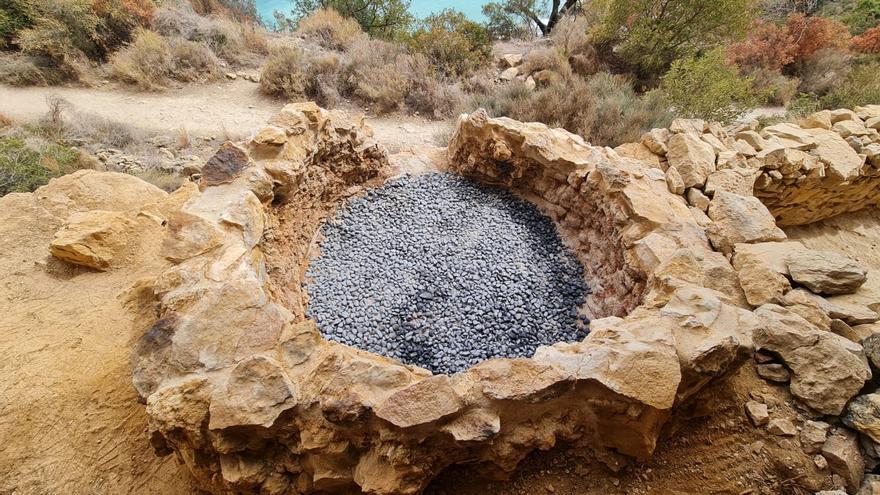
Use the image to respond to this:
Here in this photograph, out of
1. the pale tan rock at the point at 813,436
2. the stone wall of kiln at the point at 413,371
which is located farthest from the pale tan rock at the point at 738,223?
the pale tan rock at the point at 813,436

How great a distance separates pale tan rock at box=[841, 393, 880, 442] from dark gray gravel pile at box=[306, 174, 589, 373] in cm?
168

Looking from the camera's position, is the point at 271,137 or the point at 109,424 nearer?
the point at 109,424

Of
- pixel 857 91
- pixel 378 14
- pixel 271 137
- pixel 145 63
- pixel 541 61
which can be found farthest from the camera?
pixel 378 14

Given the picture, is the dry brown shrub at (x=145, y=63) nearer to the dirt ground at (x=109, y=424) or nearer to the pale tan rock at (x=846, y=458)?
the dirt ground at (x=109, y=424)

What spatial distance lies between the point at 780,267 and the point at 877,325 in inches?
24.9

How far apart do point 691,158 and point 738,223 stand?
3.23 feet

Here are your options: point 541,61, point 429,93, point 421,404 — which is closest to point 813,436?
point 421,404

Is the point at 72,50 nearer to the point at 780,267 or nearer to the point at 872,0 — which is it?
the point at 780,267

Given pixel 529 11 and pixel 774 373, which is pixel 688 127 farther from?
pixel 529 11

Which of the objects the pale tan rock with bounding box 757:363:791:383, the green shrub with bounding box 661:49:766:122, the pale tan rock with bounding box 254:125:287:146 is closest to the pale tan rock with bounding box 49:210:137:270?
the pale tan rock with bounding box 254:125:287:146

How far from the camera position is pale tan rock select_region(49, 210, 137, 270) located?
3.47 m

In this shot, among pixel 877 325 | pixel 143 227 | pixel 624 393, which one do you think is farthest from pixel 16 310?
pixel 877 325

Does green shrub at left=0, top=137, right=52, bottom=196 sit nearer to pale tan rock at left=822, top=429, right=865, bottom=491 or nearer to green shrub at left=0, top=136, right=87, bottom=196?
green shrub at left=0, top=136, right=87, bottom=196

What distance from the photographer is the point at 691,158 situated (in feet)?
13.5
